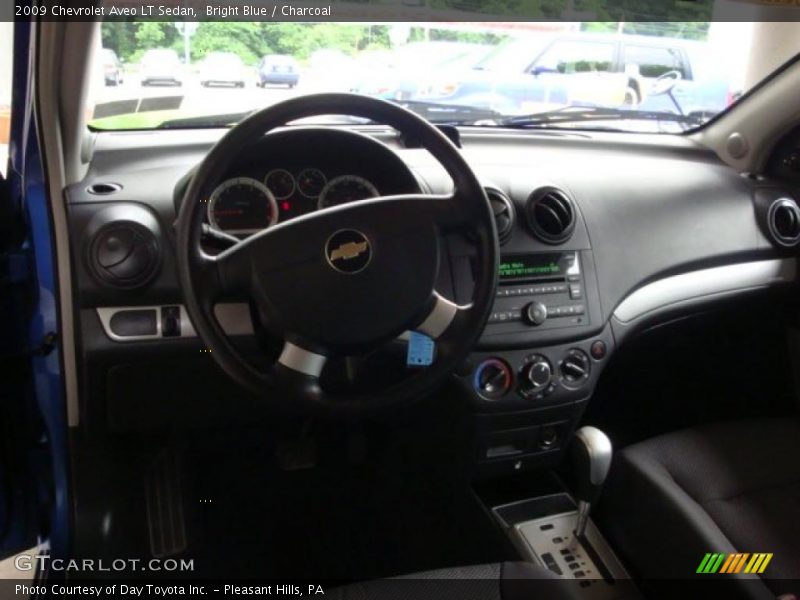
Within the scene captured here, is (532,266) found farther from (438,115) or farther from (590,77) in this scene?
(590,77)

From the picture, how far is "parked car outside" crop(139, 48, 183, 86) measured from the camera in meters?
1.57

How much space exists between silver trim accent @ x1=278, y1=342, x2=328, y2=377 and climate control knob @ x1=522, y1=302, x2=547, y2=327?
0.56 metres

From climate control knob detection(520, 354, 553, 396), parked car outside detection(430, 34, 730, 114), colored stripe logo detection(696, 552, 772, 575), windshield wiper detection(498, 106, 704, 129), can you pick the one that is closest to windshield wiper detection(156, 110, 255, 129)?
parked car outside detection(430, 34, 730, 114)

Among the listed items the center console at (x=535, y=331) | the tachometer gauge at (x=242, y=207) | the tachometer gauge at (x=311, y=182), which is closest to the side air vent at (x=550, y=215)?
the center console at (x=535, y=331)

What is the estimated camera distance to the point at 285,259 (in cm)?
115

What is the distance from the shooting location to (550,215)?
161 cm

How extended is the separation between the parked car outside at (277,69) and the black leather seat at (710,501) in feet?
3.76

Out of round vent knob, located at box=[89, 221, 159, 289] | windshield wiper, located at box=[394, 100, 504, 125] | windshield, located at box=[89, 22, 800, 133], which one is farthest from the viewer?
windshield wiper, located at box=[394, 100, 504, 125]

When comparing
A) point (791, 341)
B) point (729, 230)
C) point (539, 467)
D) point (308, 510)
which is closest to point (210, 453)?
point (308, 510)

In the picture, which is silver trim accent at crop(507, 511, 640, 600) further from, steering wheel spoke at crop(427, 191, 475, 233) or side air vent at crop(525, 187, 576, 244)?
steering wheel spoke at crop(427, 191, 475, 233)

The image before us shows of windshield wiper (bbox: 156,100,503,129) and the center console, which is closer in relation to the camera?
the center console

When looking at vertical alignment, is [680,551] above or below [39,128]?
below

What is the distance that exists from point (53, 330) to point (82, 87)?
0.47 m

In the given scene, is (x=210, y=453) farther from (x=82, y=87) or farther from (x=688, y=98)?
(x=688, y=98)
